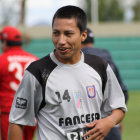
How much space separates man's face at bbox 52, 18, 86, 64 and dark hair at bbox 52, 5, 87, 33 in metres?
0.04

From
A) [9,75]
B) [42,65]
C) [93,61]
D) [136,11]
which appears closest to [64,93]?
→ [42,65]

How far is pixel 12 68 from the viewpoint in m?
6.52

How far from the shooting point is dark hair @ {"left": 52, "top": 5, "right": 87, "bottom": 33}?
3598 millimetres

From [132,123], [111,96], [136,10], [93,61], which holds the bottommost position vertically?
[136,10]

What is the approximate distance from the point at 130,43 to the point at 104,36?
1360 millimetres

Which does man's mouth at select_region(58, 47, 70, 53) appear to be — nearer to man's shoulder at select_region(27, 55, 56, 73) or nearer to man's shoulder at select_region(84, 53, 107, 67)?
man's shoulder at select_region(27, 55, 56, 73)

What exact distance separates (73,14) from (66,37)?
238 millimetres

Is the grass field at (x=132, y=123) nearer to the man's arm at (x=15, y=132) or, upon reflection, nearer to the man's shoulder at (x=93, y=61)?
the man's shoulder at (x=93, y=61)

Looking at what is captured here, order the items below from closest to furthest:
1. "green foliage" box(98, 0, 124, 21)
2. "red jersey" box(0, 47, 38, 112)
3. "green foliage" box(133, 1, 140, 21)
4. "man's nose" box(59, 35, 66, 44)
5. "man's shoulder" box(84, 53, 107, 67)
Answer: "man's nose" box(59, 35, 66, 44) → "man's shoulder" box(84, 53, 107, 67) → "red jersey" box(0, 47, 38, 112) → "green foliage" box(98, 0, 124, 21) → "green foliage" box(133, 1, 140, 21)

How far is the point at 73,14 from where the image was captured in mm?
3615

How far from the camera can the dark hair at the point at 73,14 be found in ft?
11.8

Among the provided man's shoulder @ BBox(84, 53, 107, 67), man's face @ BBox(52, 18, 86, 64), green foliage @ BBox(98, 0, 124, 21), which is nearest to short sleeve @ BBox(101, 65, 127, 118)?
man's shoulder @ BBox(84, 53, 107, 67)

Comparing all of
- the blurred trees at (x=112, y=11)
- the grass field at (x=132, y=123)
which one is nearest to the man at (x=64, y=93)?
the grass field at (x=132, y=123)

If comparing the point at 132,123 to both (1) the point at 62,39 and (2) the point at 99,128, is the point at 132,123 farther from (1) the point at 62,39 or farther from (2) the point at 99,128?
(1) the point at 62,39
